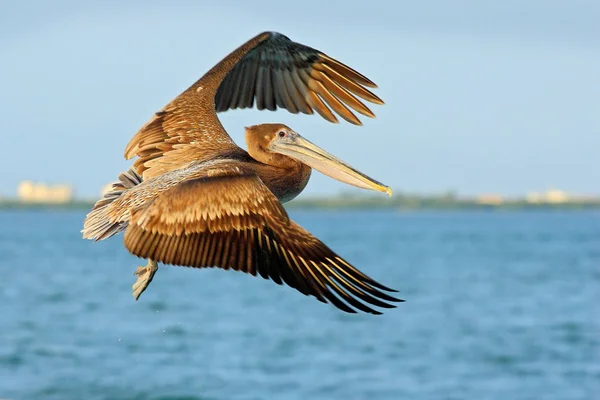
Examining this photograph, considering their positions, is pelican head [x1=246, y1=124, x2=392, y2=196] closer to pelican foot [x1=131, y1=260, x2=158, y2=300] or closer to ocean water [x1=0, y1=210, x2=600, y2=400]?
pelican foot [x1=131, y1=260, x2=158, y2=300]

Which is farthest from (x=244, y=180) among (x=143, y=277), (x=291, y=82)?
(x=291, y=82)

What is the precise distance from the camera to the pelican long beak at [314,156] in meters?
6.10

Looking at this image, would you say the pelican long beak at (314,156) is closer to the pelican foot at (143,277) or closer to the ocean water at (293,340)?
the pelican foot at (143,277)

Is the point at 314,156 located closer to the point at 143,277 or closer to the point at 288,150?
the point at 288,150

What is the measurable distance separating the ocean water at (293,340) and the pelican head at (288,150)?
16109 mm

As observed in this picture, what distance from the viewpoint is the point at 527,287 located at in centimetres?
5022

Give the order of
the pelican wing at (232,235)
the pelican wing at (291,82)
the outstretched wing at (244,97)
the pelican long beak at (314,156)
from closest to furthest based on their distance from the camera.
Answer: the pelican wing at (232,235)
the pelican long beak at (314,156)
the outstretched wing at (244,97)
the pelican wing at (291,82)

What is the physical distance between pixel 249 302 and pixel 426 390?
2234cm

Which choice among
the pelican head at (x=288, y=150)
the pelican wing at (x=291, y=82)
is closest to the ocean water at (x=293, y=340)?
the pelican wing at (x=291, y=82)

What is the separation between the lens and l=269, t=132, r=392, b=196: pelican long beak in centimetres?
610

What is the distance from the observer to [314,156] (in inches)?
247

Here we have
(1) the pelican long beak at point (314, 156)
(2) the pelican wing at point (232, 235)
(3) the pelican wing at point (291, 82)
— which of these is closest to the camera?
(2) the pelican wing at point (232, 235)

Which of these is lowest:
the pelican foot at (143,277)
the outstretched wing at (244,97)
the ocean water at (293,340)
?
the ocean water at (293,340)

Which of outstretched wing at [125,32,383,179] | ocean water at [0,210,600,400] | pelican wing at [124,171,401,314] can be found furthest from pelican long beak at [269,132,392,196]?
ocean water at [0,210,600,400]
